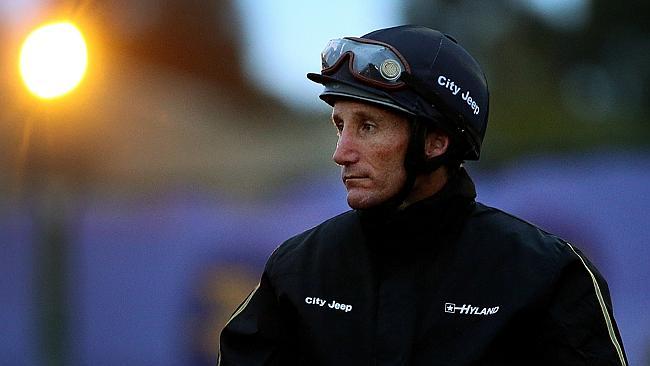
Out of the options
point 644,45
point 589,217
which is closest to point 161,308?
point 589,217

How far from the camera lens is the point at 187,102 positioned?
7.77m

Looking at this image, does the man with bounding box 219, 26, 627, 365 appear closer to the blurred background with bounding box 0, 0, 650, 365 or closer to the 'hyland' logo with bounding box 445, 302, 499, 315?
the 'hyland' logo with bounding box 445, 302, 499, 315

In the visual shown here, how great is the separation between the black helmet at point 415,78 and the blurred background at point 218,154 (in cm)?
396

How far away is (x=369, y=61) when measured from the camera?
2.92 m

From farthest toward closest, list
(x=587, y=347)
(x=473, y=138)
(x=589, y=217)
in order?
1. (x=589, y=217)
2. (x=473, y=138)
3. (x=587, y=347)

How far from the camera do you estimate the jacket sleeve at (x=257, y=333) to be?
294cm

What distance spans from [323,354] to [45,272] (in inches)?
206

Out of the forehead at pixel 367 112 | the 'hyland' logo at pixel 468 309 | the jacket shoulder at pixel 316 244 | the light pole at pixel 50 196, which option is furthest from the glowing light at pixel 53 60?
the 'hyland' logo at pixel 468 309

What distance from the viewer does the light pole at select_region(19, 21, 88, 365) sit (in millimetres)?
7617

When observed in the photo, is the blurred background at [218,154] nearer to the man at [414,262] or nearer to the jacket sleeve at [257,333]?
the man at [414,262]

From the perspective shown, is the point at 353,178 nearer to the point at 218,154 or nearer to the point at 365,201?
the point at 365,201

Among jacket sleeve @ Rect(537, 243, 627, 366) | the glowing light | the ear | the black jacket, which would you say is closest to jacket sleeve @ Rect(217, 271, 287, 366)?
the black jacket

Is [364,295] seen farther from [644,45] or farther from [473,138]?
[644,45]

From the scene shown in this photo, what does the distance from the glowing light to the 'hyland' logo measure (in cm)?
537
